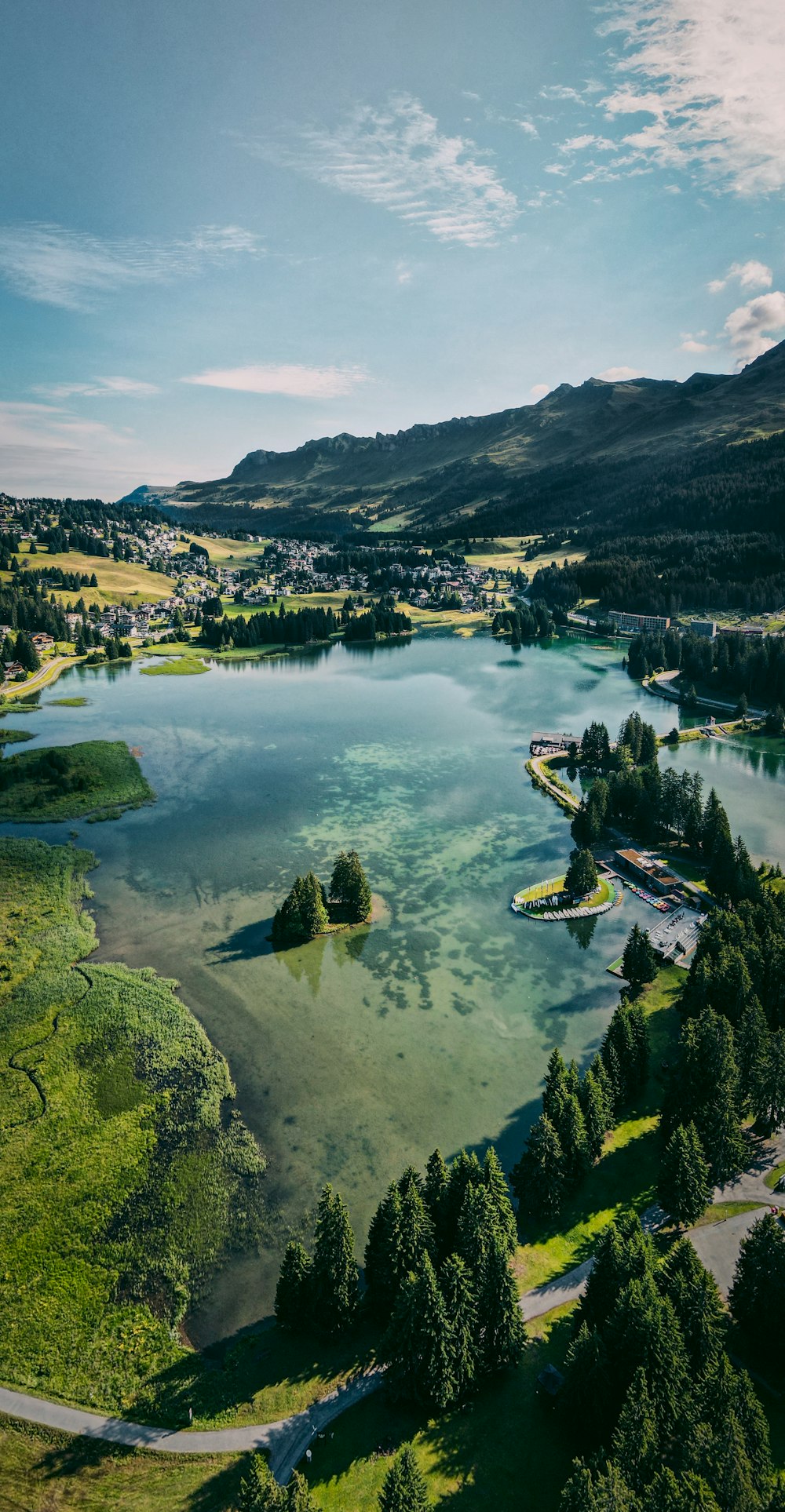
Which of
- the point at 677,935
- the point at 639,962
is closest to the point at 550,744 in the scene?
the point at 677,935

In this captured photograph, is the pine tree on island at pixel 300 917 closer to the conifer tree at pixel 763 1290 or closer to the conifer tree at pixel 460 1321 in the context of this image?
the conifer tree at pixel 460 1321

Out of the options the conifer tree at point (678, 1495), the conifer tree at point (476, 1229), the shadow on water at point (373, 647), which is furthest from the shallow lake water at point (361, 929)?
the shadow on water at point (373, 647)

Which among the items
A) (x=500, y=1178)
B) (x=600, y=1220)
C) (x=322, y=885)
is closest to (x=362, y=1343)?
(x=500, y=1178)

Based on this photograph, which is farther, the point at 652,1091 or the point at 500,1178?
the point at 652,1091

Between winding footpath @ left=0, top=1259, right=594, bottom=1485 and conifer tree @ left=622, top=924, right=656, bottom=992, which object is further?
conifer tree @ left=622, top=924, right=656, bottom=992

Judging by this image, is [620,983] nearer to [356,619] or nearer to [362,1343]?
[362,1343]

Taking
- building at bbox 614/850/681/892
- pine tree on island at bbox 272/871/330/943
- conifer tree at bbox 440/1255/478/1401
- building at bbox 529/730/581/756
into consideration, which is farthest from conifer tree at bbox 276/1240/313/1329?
building at bbox 529/730/581/756

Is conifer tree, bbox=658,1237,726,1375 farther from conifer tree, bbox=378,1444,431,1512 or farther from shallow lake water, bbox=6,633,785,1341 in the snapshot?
shallow lake water, bbox=6,633,785,1341
